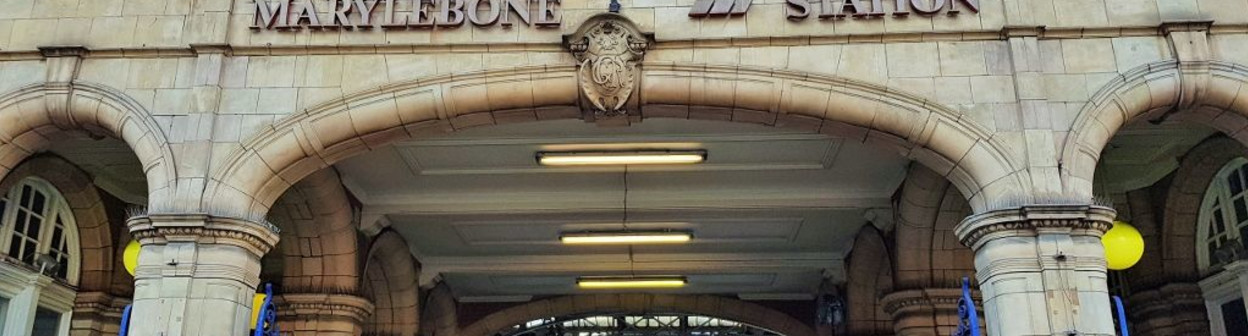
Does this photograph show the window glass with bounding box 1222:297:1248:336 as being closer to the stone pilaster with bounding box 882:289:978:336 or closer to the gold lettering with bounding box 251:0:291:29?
the stone pilaster with bounding box 882:289:978:336

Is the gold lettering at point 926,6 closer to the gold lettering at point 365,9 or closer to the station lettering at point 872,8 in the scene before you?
the station lettering at point 872,8

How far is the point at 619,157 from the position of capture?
10086 mm

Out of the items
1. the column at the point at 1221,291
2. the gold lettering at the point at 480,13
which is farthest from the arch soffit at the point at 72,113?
the column at the point at 1221,291

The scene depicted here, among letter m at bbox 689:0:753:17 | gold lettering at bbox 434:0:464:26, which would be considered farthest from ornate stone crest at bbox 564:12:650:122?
gold lettering at bbox 434:0:464:26

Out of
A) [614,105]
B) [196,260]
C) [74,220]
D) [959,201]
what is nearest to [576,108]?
[614,105]

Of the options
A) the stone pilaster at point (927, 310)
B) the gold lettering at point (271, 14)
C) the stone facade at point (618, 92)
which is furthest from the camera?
the stone pilaster at point (927, 310)

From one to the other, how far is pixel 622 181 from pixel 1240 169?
19.7ft

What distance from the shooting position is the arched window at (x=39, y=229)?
9.83 metres

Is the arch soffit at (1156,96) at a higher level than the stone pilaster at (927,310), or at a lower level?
higher

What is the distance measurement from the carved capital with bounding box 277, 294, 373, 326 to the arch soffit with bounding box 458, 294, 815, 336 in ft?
19.9

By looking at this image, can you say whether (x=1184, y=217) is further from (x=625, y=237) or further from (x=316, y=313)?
(x=316, y=313)

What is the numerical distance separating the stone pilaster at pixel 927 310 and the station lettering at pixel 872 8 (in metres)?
4.31

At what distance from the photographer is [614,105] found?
782 cm

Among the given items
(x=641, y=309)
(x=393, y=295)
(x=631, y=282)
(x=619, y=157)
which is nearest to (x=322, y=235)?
(x=393, y=295)
